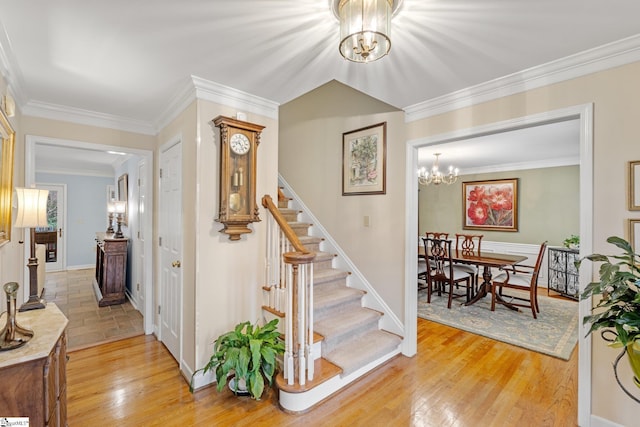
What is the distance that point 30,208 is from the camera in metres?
1.62

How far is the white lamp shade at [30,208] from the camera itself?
1.59m

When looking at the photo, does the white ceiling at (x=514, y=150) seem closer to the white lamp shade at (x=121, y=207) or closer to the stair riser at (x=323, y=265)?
the stair riser at (x=323, y=265)

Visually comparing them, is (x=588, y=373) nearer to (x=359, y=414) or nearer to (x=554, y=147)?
(x=359, y=414)

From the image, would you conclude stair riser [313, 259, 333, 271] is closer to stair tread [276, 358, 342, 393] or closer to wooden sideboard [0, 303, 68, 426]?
stair tread [276, 358, 342, 393]

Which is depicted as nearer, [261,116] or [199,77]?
[199,77]

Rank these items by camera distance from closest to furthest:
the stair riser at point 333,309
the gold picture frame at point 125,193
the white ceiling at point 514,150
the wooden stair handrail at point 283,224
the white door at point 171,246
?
the wooden stair handrail at point 283,224, the white door at point 171,246, the stair riser at point 333,309, the white ceiling at point 514,150, the gold picture frame at point 125,193

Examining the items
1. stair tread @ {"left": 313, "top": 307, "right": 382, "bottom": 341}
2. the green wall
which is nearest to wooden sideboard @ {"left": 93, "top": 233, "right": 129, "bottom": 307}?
stair tread @ {"left": 313, "top": 307, "right": 382, "bottom": 341}

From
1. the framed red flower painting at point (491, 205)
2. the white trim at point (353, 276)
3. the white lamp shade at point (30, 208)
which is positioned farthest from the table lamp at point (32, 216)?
the framed red flower painting at point (491, 205)

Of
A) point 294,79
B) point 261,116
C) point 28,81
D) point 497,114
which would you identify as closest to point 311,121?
point 261,116

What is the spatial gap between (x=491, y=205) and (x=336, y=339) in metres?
5.14

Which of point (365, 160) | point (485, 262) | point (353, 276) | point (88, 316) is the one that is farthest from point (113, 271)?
point (485, 262)

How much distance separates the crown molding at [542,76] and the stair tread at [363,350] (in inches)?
83.9

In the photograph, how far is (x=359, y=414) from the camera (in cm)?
197

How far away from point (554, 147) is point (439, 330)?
3.42m
